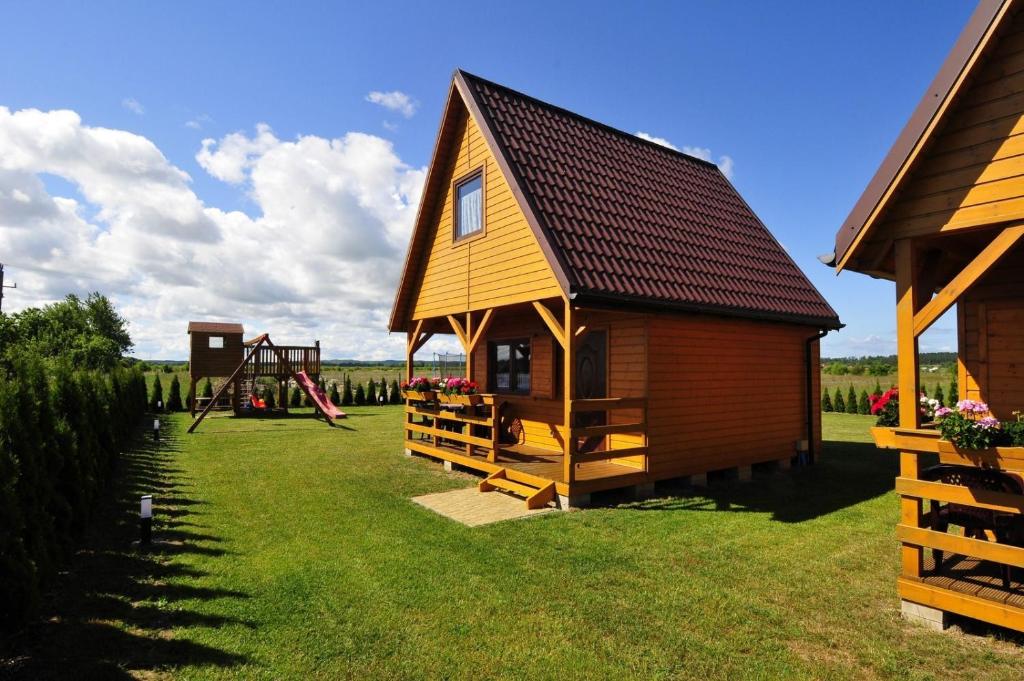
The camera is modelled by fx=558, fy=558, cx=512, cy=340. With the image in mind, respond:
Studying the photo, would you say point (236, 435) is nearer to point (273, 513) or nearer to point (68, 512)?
point (273, 513)

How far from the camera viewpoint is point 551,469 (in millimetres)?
9227

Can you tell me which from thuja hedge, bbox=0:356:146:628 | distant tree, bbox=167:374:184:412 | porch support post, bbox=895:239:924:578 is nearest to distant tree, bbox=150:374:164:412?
distant tree, bbox=167:374:184:412

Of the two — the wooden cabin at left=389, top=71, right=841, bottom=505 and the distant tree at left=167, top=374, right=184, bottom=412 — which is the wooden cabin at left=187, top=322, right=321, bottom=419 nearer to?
the distant tree at left=167, top=374, right=184, bottom=412

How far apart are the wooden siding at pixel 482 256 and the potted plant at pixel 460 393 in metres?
1.50

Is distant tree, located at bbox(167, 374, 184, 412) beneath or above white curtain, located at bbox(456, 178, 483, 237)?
beneath

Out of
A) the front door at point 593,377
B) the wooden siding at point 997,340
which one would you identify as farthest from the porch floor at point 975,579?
the front door at point 593,377

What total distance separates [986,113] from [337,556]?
7382mm

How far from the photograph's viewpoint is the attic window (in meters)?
11.0

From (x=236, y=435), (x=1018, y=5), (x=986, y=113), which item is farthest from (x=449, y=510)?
(x=236, y=435)

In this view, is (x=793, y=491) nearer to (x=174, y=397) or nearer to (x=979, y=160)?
(x=979, y=160)

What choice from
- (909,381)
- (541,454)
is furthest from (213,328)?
(909,381)

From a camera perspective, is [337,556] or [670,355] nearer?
[337,556]

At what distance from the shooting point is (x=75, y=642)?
4.14 metres

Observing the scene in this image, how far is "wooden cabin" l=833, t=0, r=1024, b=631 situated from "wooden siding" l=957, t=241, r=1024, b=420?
2.06 m
